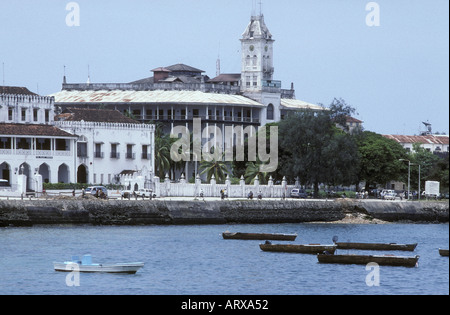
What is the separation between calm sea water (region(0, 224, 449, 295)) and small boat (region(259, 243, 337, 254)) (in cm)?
61

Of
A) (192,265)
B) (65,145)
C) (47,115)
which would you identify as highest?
(47,115)

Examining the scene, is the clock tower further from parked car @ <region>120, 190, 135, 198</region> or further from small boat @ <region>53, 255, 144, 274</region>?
small boat @ <region>53, 255, 144, 274</region>

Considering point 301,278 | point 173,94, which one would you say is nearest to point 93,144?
point 173,94

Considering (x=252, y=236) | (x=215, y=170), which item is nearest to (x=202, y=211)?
(x=252, y=236)

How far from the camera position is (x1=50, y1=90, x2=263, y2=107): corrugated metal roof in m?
→ 161

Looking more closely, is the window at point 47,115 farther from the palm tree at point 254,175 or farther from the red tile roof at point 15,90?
the palm tree at point 254,175

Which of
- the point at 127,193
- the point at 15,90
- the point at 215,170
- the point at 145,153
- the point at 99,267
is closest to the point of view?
the point at 99,267

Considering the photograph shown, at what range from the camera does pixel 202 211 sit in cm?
10788

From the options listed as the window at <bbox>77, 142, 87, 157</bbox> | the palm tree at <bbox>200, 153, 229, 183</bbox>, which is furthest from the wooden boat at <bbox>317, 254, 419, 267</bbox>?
the window at <bbox>77, 142, 87, 157</bbox>

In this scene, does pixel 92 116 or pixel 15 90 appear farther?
pixel 92 116

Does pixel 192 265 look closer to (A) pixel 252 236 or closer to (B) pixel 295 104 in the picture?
(A) pixel 252 236

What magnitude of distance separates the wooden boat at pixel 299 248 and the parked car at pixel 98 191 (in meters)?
26.1

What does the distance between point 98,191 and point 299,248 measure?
99.7 feet
